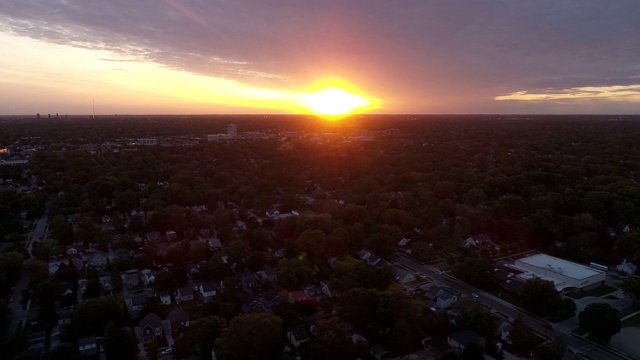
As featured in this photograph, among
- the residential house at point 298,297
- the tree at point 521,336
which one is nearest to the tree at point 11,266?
the residential house at point 298,297

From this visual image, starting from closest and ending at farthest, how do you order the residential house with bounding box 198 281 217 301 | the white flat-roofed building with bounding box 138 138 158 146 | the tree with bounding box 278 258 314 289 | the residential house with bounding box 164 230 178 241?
the residential house with bounding box 198 281 217 301 < the tree with bounding box 278 258 314 289 < the residential house with bounding box 164 230 178 241 < the white flat-roofed building with bounding box 138 138 158 146

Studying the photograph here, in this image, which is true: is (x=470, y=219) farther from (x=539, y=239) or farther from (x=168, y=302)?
(x=168, y=302)

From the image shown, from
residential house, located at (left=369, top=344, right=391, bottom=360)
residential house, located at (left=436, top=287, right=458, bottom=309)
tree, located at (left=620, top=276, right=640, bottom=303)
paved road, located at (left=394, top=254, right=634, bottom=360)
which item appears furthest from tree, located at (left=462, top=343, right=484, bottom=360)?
tree, located at (left=620, top=276, right=640, bottom=303)

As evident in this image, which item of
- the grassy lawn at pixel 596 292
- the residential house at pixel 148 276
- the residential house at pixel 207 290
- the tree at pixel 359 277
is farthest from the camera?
the residential house at pixel 148 276

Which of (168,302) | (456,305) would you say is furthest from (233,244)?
(456,305)

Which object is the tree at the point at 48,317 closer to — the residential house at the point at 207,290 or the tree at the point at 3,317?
the tree at the point at 3,317

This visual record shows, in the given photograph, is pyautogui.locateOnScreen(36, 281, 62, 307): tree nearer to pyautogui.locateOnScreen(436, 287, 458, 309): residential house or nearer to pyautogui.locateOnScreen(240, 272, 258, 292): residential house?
pyautogui.locateOnScreen(240, 272, 258, 292): residential house
